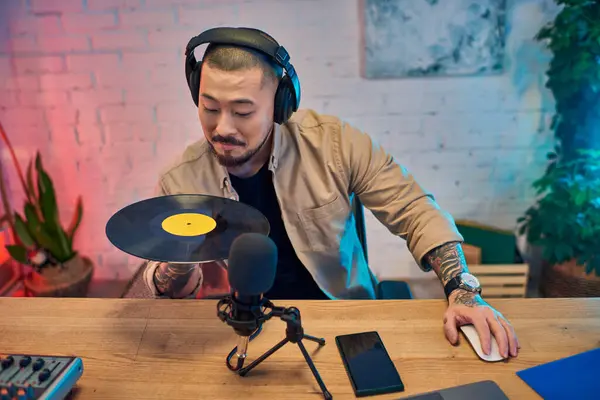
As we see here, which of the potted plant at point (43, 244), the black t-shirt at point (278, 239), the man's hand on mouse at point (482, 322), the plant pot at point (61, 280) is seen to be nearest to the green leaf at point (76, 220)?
the potted plant at point (43, 244)

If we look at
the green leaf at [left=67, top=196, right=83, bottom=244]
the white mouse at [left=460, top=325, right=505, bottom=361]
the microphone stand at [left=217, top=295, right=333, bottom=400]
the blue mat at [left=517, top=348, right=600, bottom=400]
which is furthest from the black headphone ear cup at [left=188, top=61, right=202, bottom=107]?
the green leaf at [left=67, top=196, right=83, bottom=244]

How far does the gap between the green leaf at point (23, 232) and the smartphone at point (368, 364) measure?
186 cm

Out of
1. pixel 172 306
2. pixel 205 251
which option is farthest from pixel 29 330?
pixel 205 251

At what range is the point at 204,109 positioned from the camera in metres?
1.23

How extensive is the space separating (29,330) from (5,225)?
5.55 feet

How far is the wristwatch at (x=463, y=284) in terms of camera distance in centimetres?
115

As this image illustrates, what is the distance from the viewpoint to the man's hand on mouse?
39.2 inches

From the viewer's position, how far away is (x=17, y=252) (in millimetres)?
2330

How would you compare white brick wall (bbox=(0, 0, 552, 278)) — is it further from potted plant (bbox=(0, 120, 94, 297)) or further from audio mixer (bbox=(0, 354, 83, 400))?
audio mixer (bbox=(0, 354, 83, 400))

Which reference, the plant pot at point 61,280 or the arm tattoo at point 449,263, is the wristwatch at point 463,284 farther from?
the plant pot at point 61,280

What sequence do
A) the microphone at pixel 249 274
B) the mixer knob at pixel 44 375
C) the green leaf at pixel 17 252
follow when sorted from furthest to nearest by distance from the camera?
the green leaf at pixel 17 252
the mixer knob at pixel 44 375
the microphone at pixel 249 274

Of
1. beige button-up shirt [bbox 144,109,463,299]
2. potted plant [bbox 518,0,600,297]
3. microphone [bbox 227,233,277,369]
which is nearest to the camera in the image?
microphone [bbox 227,233,277,369]

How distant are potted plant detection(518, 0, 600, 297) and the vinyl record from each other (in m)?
1.68

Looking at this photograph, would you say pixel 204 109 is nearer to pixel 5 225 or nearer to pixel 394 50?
pixel 394 50
